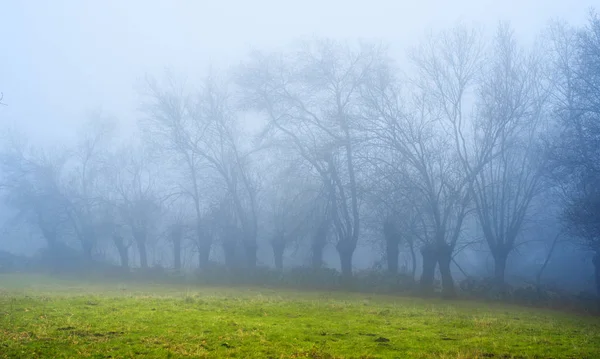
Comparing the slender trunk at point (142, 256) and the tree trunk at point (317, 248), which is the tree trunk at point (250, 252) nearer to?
the tree trunk at point (317, 248)

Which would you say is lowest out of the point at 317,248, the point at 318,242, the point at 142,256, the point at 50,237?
the point at 142,256

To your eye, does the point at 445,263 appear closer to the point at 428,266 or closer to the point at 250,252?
the point at 428,266

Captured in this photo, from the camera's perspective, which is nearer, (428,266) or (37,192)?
(428,266)

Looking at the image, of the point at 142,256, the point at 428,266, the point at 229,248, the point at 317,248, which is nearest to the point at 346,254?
the point at 317,248

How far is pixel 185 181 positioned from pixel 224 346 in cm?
4765

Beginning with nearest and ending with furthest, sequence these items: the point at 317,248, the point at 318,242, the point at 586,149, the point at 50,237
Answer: the point at 586,149 → the point at 318,242 → the point at 317,248 → the point at 50,237

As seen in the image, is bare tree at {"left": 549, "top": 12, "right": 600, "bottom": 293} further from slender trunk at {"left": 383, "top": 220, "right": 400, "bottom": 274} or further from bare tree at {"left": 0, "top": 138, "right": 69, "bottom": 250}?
bare tree at {"left": 0, "top": 138, "right": 69, "bottom": 250}

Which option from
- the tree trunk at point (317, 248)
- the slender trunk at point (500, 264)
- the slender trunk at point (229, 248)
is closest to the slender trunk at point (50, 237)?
the slender trunk at point (229, 248)

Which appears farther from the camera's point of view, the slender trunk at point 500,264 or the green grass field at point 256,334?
the slender trunk at point 500,264

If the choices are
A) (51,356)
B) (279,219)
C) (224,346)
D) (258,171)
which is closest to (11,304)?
(51,356)

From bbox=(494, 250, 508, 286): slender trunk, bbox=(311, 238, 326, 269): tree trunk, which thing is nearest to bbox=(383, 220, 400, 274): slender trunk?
bbox=(311, 238, 326, 269): tree trunk

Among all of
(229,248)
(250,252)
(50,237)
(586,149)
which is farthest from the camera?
(50,237)

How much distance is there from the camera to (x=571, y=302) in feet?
86.1

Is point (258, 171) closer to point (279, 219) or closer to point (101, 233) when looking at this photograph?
point (279, 219)
